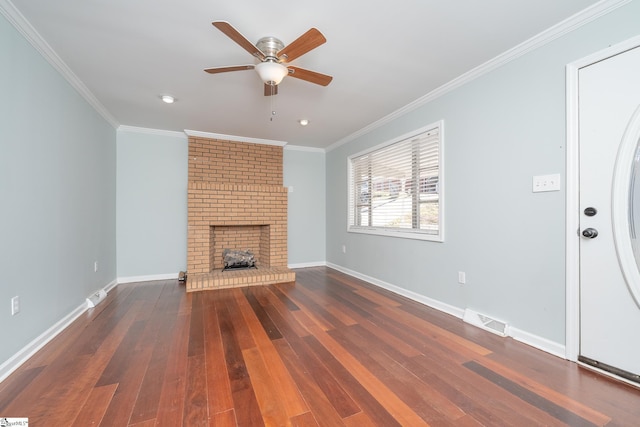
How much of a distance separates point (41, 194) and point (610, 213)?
4.15 meters

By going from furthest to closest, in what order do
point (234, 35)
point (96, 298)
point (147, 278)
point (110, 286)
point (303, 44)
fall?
point (147, 278) → point (110, 286) → point (96, 298) → point (303, 44) → point (234, 35)

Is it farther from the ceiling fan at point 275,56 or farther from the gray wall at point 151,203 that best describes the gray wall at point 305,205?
the ceiling fan at point 275,56

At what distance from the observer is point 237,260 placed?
4500mm

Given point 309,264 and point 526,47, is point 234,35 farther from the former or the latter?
point 309,264

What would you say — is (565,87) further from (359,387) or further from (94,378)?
(94,378)

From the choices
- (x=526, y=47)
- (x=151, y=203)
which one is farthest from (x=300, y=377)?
(x=151, y=203)

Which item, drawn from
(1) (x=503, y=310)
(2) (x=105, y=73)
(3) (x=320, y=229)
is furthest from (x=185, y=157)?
(1) (x=503, y=310)

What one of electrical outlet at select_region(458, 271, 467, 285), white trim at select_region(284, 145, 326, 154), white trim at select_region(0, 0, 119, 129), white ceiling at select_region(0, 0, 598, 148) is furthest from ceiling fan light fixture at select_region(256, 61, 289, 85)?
white trim at select_region(284, 145, 326, 154)

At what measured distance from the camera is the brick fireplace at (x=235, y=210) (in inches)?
161

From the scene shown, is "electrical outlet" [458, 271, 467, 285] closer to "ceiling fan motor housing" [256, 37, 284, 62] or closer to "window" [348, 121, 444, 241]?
"window" [348, 121, 444, 241]

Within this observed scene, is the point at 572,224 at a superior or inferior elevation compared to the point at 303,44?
inferior

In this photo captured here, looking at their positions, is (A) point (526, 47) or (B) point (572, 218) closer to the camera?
(B) point (572, 218)

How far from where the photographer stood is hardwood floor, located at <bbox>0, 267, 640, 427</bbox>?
1.37 m

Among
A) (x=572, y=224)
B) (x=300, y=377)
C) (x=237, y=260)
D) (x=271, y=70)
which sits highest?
(x=271, y=70)
